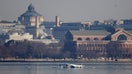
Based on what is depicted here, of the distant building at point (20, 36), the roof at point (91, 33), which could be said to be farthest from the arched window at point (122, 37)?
the distant building at point (20, 36)

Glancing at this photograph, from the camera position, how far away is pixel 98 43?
17238 cm

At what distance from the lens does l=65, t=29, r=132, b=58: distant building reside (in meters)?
161

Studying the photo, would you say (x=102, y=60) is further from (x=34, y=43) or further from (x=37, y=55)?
(x=34, y=43)

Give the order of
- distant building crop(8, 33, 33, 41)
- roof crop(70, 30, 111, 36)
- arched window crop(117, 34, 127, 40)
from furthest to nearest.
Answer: distant building crop(8, 33, 33, 41), roof crop(70, 30, 111, 36), arched window crop(117, 34, 127, 40)

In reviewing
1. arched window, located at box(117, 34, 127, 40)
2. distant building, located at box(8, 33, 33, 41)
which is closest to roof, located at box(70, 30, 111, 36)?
arched window, located at box(117, 34, 127, 40)

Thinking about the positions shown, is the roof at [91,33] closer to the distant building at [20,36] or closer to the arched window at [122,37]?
the arched window at [122,37]

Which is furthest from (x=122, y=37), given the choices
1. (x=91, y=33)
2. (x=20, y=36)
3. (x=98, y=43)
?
(x=20, y=36)

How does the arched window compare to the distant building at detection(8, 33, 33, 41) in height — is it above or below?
below

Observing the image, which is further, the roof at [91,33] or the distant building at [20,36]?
the distant building at [20,36]

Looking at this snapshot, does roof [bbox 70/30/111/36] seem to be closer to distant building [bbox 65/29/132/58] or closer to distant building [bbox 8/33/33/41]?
distant building [bbox 65/29/132/58]

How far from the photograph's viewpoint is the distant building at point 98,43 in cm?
16125

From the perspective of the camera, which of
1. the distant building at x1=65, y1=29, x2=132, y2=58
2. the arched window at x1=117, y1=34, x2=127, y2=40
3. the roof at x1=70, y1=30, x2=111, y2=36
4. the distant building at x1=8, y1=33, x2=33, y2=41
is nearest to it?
the distant building at x1=65, y1=29, x2=132, y2=58

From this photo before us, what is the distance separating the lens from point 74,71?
114812 millimetres

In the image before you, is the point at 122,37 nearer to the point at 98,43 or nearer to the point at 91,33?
the point at 98,43
